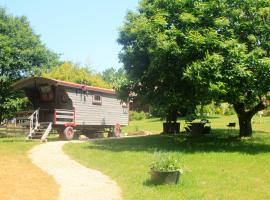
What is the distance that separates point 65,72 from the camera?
162ft

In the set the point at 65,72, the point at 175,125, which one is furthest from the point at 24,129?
the point at 65,72

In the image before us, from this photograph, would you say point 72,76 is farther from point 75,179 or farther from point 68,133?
point 75,179

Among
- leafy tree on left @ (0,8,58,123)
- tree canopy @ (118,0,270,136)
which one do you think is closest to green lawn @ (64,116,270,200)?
tree canopy @ (118,0,270,136)

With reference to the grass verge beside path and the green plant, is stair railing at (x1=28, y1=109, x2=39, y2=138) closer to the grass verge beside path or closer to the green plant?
the grass verge beside path

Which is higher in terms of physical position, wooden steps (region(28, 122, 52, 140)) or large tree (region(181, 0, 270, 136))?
large tree (region(181, 0, 270, 136))

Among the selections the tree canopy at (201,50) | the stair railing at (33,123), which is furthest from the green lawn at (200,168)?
the stair railing at (33,123)

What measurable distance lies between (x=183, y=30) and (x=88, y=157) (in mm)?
7242

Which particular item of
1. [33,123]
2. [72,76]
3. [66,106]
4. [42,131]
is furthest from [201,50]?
[72,76]

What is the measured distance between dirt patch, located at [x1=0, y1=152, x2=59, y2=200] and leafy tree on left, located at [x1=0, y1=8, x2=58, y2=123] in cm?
1518

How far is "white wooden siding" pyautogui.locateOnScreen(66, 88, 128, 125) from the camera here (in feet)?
87.7

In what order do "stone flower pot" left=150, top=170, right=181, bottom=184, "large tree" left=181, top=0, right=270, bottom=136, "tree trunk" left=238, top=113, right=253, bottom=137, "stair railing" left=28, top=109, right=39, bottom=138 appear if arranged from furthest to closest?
"stair railing" left=28, top=109, right=39, bottom=138
"tree trunk" left=238, top=113, right=253, bottom=137
"large tree" left=181, top=0, right=270, bottom=136
"stone flower pot" left=150, top=170, right=181, bottom=184

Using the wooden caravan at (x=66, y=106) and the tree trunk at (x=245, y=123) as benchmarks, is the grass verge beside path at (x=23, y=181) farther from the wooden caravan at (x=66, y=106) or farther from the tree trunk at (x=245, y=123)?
the tree trunk at (x=245, y=123)

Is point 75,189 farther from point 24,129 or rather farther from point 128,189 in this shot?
point 24,129

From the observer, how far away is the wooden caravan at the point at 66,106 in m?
25.3
